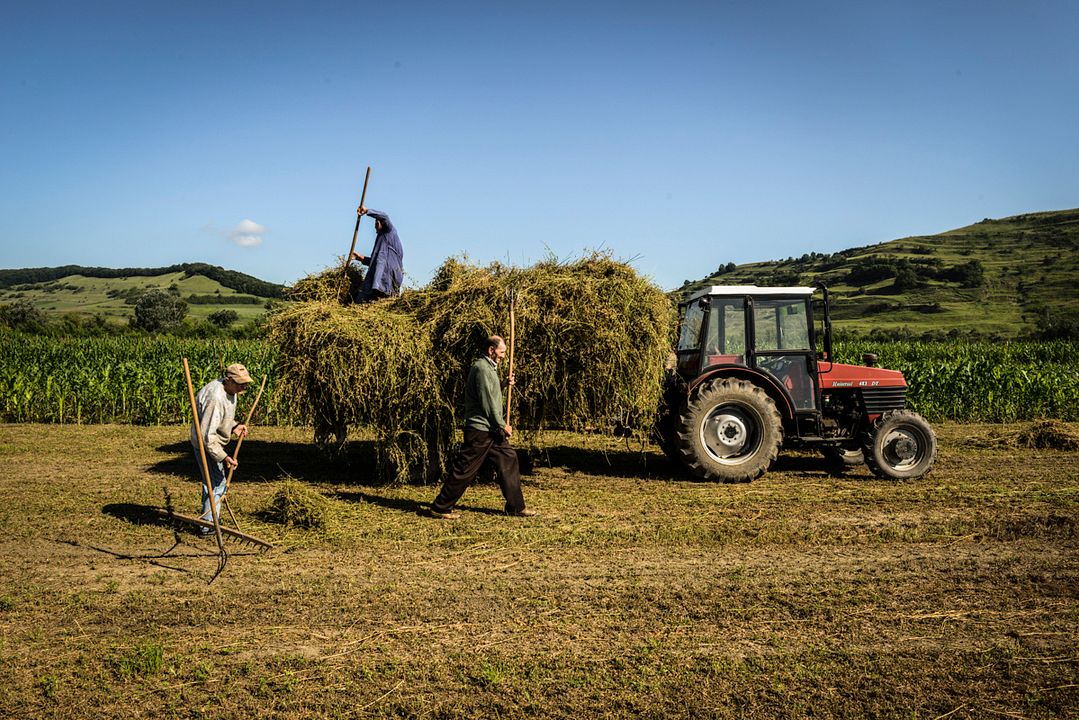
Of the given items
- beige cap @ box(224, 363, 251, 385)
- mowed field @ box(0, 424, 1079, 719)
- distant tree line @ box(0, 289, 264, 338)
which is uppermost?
distant tree line @ box(0, 289, 264, 338)

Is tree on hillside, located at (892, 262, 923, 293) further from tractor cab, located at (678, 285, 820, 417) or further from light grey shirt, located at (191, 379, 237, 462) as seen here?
light grey shirt, located at (191, 379, 237, 462)

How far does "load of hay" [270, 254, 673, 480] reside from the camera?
827 cm

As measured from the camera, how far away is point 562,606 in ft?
16.9

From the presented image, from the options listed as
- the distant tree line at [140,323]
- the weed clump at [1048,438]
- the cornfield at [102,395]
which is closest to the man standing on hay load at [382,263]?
the cornfield at [102,395]

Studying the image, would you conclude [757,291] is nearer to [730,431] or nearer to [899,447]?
[730,431]

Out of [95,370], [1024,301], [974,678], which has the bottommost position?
[974,678]

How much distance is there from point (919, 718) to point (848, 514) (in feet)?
14.2

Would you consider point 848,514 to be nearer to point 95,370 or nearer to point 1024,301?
point 95,370

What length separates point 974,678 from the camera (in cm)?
407

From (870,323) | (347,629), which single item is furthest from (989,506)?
(870,323)

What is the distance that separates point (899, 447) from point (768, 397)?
1920 millimetres

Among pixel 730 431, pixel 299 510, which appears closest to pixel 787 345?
pixel 730 431

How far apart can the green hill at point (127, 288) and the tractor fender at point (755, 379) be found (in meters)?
54.5

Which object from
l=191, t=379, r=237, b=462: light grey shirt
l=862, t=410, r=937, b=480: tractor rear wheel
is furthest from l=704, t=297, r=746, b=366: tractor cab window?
l=191, t=379, r=237, b=462: light grey shirt
